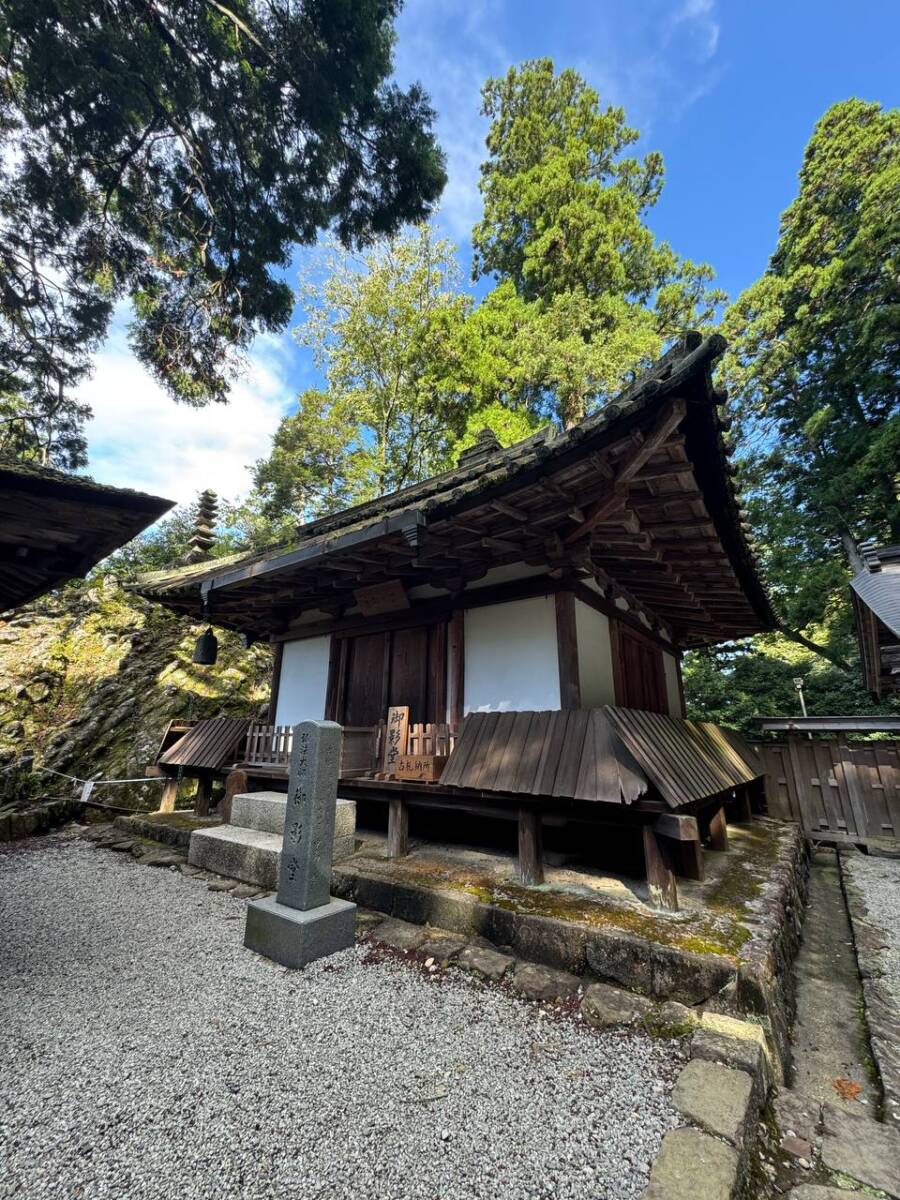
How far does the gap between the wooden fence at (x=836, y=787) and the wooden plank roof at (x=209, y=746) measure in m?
9.66

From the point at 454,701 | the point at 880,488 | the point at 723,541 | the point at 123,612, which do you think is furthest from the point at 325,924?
the point at 880,488

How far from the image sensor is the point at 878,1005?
3.48m

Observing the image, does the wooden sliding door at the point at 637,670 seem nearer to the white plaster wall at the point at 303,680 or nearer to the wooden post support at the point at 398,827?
the wooden post support at the point at 398,827

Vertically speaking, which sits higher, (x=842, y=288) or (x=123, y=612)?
(x=842, y=288)

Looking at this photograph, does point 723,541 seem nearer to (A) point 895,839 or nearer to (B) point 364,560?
(B) point 364,560

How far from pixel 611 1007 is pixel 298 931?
7.58 feet

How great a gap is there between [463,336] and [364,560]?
1290 centimetres

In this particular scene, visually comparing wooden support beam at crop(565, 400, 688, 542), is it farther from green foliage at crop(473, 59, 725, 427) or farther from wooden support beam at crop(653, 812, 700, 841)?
green foliage at crop(473, 59, 725, 427)

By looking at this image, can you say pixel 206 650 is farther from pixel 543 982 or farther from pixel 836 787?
pixel 836 787

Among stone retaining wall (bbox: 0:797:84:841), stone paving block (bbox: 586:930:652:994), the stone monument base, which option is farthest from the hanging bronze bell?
stone paving block (bbox: 586:930:652:994)

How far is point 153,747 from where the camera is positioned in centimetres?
1145

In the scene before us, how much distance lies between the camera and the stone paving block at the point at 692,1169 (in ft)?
5.95

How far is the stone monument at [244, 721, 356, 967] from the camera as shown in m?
3.83

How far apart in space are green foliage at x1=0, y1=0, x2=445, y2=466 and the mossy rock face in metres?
6.89
